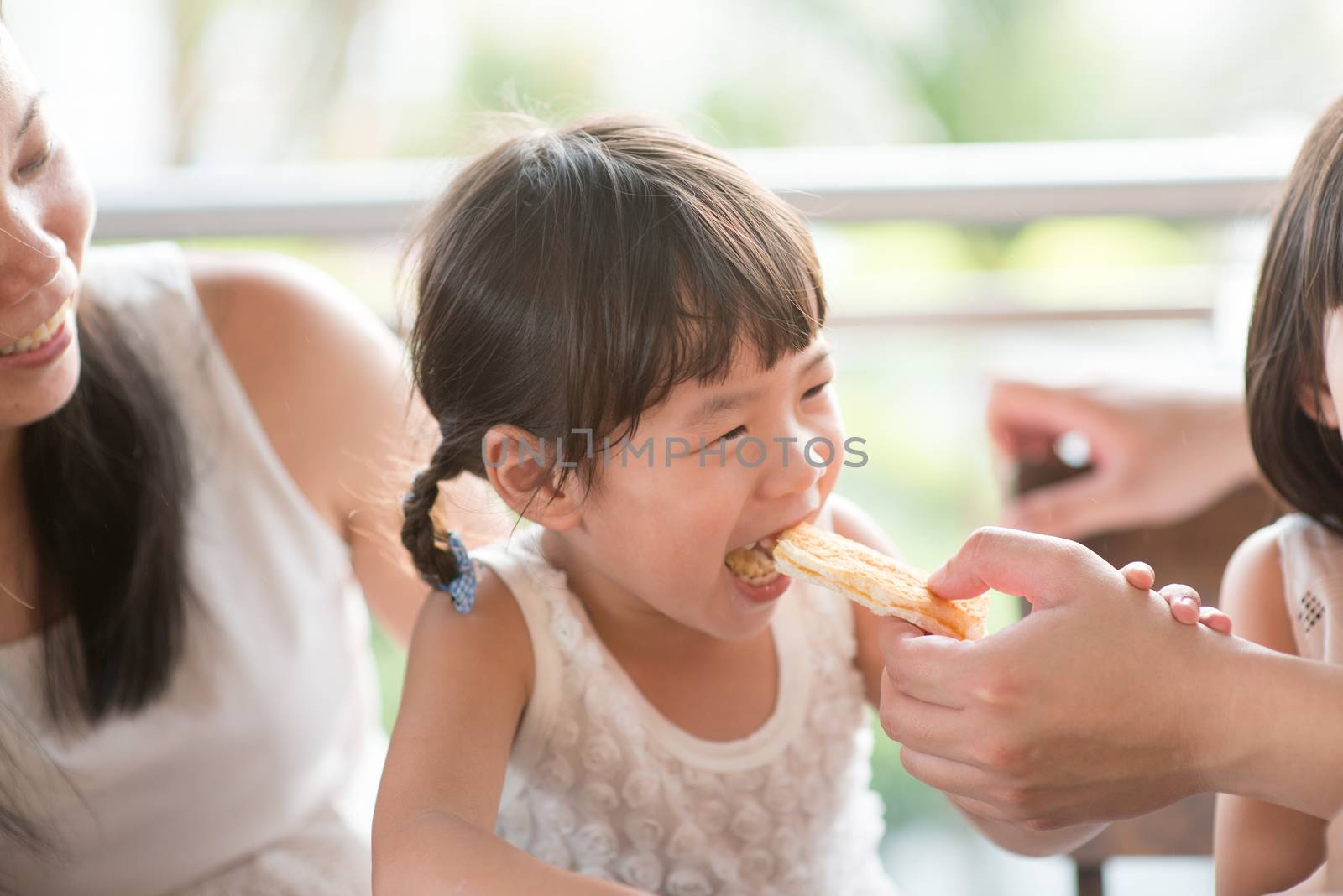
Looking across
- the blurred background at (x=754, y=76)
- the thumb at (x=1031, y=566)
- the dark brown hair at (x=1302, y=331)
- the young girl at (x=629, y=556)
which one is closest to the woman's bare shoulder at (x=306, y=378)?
the young girl at (x=629, y=556)

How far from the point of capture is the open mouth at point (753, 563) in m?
0.98

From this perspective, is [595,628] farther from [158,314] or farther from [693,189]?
[158,314]

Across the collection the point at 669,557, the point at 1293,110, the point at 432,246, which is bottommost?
the point at 1293,110

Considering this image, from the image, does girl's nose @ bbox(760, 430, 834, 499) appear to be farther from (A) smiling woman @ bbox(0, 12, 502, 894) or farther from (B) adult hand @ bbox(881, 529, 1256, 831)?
(A) smiling woman @ bbox(0, 12, 502, 894)

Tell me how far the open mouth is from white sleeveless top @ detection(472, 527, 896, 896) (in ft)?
0.53

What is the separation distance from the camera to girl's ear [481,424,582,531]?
3.18 ft

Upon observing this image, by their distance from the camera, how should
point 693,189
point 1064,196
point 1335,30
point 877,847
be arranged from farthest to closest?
point 1335,30
point 1064,196
point 877,847
point 693,189

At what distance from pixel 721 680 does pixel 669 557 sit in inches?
8.4

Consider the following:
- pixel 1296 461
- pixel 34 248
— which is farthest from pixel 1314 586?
pixel 34 248

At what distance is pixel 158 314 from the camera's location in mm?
1239

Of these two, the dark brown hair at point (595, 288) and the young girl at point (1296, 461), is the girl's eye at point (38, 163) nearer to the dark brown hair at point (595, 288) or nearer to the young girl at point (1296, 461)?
the dark brown hair at point (595, 288)

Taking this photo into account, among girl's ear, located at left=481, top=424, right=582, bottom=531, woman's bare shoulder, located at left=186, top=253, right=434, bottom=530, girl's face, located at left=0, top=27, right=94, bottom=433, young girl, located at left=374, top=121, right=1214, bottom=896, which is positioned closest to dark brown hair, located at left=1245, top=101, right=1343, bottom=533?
young girl, located at left=374, top=121, right=1214, bottom=896

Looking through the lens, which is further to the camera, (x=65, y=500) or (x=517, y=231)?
(x=65, y=500)

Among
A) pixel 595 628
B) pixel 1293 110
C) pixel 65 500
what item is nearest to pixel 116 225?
pixel 65 500
